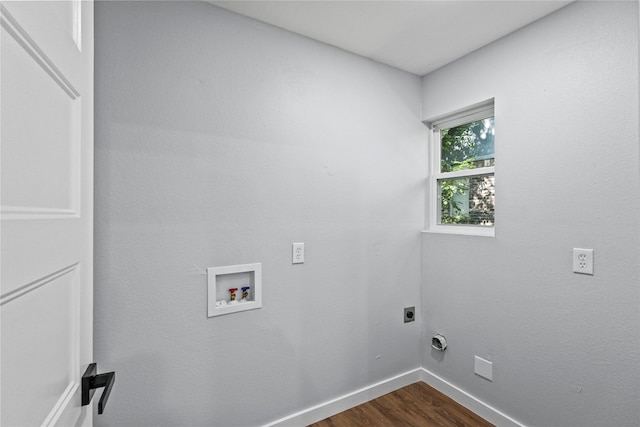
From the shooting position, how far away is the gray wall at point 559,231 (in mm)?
1356

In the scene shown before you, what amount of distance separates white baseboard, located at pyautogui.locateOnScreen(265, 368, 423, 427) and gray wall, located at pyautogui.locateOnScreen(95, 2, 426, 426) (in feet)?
0.16

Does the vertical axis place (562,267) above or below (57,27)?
below

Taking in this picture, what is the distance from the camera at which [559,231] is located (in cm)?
156

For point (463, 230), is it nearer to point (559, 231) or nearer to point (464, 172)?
point (464, 172)

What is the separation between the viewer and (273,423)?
1.72 meters

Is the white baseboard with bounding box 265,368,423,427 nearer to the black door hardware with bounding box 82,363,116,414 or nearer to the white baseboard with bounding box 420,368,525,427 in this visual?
the white baseboard with bounding box 420,368,525,427

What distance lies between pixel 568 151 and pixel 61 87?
2051 mm

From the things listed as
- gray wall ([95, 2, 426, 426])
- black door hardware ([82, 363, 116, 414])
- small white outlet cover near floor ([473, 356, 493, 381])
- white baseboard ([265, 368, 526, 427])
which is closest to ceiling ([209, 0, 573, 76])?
gray wall ([95, 2, 426, 426])

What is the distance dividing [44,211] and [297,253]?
4.35 ft

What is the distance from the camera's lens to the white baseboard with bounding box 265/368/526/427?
5.85 ft

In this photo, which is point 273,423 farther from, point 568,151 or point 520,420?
point 568,151

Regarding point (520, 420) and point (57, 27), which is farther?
point (520, 420)

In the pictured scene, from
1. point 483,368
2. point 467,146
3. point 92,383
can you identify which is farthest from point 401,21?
point 483,368

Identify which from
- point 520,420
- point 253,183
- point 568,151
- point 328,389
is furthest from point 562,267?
point 253,183
